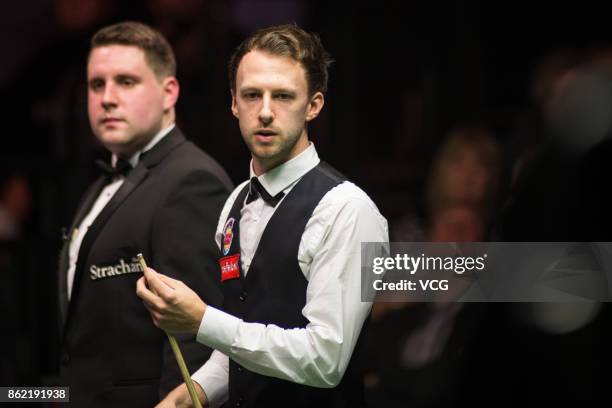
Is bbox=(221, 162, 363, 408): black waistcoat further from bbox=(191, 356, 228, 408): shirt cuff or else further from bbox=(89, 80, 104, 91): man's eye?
bbox=(89, 80, 104, 91): man's eye

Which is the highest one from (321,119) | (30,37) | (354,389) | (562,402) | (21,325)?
(30,37)

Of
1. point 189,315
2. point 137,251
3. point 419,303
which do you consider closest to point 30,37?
point 137,251

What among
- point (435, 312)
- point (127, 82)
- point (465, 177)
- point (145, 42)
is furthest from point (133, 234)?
point (465, 177)

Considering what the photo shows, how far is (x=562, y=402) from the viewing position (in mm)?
1571

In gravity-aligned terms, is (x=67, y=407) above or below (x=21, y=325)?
below

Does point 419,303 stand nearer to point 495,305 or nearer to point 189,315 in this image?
point 495,305

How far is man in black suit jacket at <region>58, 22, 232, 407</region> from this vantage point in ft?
→ 7.54

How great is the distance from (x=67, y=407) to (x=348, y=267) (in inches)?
A: 39.9

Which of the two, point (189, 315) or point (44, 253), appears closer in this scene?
point (189, 315)

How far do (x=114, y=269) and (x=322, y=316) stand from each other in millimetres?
762

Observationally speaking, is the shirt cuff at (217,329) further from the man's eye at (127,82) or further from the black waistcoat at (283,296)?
the man's eye at (127,82)

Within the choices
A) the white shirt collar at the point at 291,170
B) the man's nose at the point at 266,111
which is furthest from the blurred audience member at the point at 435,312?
the man's nose at the point at 266,111

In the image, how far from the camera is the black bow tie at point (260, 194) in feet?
6.45

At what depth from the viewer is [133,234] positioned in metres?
2.35
